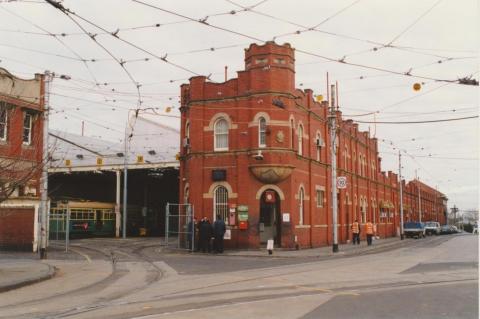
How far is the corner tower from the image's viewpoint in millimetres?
29172

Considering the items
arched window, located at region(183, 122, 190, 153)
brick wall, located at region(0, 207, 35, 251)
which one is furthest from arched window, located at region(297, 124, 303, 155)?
brick wall, located at region(0, 207, 35, 251)

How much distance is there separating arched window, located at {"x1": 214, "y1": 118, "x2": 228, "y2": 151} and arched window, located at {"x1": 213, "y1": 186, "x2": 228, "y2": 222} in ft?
7.61

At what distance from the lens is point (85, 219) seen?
3912cm

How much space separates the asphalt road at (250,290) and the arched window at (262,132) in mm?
8617

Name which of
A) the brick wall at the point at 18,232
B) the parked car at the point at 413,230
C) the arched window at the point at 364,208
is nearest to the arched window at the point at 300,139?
the brick wall at the point at 18,232

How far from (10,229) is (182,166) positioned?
10230 mm

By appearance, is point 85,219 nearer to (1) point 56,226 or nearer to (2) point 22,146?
(1) point 56,226

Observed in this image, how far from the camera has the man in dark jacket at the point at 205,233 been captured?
27.9m

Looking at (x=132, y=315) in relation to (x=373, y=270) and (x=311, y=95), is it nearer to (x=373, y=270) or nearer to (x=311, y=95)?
(x=373, y=270)

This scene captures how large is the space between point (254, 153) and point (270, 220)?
13.3ft

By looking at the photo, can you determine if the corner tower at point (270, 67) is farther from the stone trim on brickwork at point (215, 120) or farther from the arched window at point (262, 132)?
the stone trim on brickwork at point (215, 120)

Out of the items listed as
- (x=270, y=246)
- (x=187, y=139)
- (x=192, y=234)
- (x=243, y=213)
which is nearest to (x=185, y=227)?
(x=192, y=234)

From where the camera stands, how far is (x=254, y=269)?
19.4 m

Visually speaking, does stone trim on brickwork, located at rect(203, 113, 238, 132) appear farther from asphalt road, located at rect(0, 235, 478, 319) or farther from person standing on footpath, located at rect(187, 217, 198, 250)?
asphalt road, located at rect(0, 235, 478, 319)
